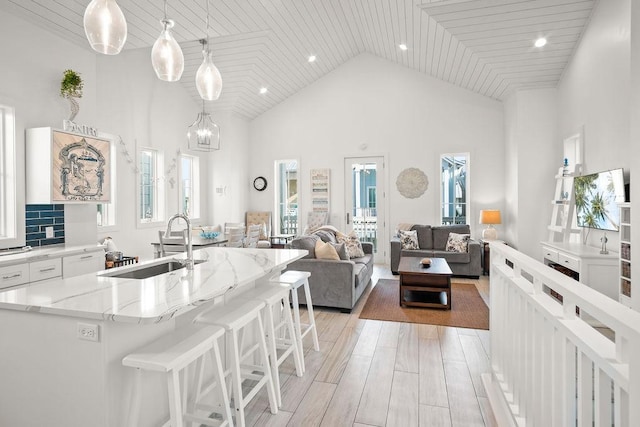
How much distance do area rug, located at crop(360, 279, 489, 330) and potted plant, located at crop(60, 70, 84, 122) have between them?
3.90 meters

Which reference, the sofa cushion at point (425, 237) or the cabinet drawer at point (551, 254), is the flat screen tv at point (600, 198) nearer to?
the cabinet drawer at point (551, 254)

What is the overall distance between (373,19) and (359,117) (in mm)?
2125

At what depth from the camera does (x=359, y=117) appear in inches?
307

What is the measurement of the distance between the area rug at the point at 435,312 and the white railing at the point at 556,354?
143 cm

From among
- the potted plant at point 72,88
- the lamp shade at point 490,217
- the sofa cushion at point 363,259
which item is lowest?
the sofa cushion at point 363,259

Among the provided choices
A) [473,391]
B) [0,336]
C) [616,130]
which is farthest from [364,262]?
[0,336]

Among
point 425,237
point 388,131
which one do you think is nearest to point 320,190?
point 388,131

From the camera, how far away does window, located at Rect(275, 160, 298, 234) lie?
27.7ft

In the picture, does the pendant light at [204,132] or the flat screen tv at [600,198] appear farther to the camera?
the pendant light at [204,132]

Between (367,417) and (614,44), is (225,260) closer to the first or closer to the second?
(367,417)

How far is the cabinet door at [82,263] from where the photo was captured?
3688 millimetres

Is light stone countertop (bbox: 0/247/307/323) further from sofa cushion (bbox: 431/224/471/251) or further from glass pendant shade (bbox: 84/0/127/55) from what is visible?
sofa cushion (bbox: 431/224/471/251)

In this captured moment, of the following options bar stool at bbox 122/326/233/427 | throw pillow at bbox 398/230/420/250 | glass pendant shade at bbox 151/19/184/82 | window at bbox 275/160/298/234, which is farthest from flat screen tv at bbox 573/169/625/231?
window at bbox 275/160/298/234

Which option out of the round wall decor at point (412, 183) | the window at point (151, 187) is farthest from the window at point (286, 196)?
the window at point (151, 187)
